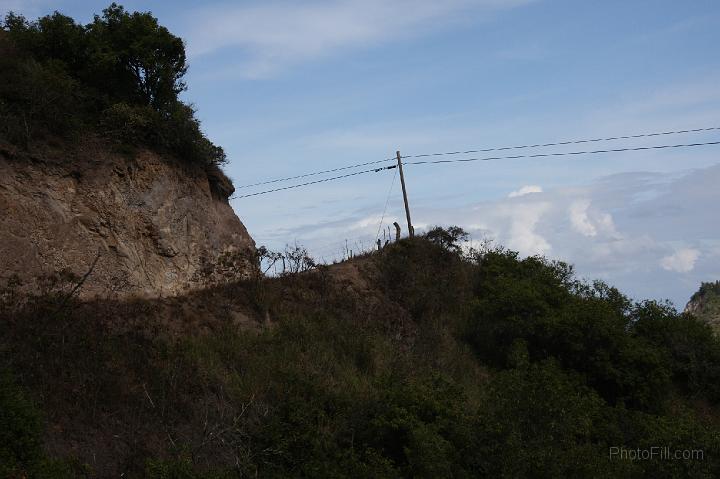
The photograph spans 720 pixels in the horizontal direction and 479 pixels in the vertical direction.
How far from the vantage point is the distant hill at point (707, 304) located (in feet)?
122

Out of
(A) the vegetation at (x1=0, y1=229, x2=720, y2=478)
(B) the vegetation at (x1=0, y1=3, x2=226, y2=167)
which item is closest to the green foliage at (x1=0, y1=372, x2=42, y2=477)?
(A) the vegetation at (x1=0, y1=229, x2=720, y2=478)

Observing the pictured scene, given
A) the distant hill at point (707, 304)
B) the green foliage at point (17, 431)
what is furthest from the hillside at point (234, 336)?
the distant hill at point (707, 304)

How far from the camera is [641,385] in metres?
23.2

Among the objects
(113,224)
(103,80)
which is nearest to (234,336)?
(113,224)

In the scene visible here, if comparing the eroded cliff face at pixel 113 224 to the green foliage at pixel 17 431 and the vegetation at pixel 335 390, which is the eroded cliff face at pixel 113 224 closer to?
the vegetation at pixel 335 390

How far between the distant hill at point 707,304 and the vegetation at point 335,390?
14.2m

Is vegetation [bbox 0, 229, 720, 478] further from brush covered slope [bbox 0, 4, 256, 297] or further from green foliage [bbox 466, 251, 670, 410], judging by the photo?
brush covered slope [bbox 0, 4, 256, 297]

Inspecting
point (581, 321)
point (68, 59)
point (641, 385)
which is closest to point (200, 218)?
point (68, 59)

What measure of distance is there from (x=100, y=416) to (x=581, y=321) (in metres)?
14.8

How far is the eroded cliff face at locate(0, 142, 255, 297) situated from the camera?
18191 mm

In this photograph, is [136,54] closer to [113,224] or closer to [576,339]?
[113,224]

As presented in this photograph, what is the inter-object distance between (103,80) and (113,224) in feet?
17.3

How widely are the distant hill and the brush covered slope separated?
2321 cm

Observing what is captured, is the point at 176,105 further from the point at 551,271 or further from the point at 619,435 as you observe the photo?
the point at 619,435
